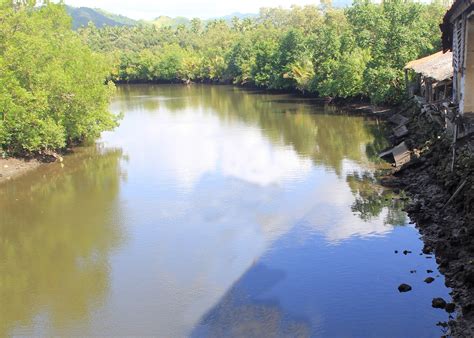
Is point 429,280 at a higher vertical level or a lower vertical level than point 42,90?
lower

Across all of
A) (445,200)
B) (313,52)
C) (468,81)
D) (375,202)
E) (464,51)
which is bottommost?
(375,202)

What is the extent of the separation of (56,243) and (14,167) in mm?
10554

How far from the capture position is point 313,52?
54.5 metres

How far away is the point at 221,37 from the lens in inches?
4048

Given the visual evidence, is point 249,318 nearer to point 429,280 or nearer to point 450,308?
point 450,308

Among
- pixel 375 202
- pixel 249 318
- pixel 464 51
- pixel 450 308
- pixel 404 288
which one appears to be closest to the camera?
pixel 450 308

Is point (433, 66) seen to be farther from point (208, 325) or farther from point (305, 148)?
point (208, 325)

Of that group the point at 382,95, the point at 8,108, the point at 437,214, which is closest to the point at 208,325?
the point at 437,214

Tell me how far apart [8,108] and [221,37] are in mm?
80898

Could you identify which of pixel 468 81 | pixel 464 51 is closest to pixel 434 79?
pixel 468 81

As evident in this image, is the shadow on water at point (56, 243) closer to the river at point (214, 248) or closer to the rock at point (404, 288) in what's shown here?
the river at point (214, 248)

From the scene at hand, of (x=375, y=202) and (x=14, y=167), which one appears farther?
(x=14, y=167)

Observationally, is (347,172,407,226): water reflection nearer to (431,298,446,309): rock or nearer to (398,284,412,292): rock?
(398,284,412,292): rock

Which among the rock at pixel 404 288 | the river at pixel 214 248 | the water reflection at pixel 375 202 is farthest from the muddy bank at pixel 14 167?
the rock at pixel 404 288
